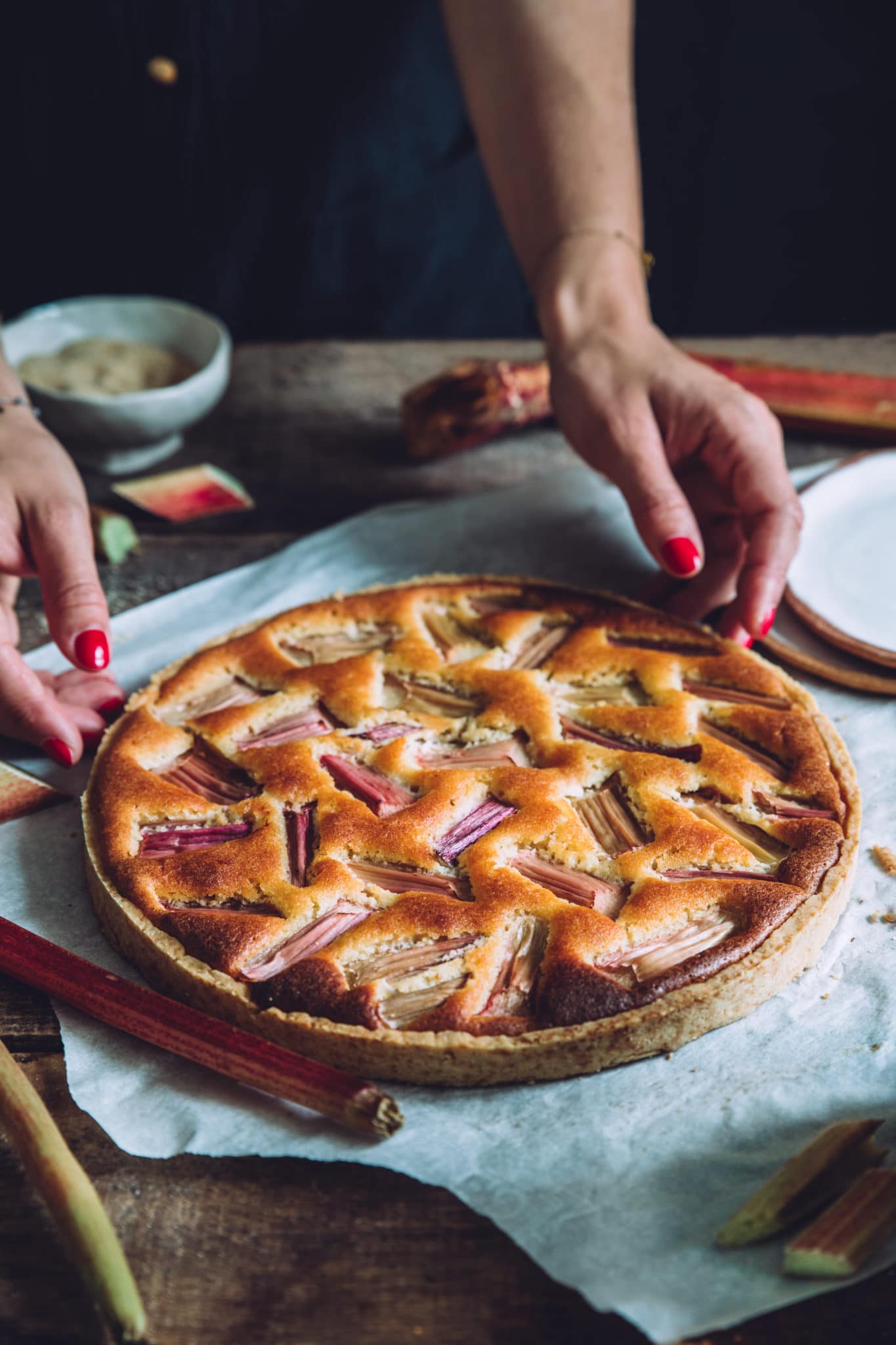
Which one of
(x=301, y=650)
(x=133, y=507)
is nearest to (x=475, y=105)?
(x=133, y=507)

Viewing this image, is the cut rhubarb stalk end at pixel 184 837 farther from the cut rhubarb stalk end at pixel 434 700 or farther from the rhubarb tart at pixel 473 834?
the cut rhubarb stalk end at pixel 434 700

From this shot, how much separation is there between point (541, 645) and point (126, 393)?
1.43 meters

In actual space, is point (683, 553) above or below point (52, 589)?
below

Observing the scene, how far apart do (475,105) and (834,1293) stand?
2.77m

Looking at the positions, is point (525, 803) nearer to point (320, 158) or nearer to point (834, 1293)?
point (834, 1293)

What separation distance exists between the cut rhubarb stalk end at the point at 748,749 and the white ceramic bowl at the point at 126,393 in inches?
64.6

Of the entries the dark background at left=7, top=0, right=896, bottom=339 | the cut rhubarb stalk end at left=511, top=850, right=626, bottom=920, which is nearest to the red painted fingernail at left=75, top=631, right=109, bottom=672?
the cut rhubarb stalk end at left=511, top=850, right=626, bottom=920

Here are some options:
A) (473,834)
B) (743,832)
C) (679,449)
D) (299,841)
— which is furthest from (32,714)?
(679,449)

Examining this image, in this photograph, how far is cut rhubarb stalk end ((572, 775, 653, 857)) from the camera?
1864 mm

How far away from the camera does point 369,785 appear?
Answer: 1.97m

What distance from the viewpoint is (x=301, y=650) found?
2383mm

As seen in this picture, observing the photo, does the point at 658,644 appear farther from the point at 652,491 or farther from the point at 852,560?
the point at 852,560

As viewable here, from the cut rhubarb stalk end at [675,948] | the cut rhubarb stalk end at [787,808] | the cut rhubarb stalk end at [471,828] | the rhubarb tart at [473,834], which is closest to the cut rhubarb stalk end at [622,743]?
the rhubarb tart at [473,834]

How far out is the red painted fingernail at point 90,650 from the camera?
2.04m
